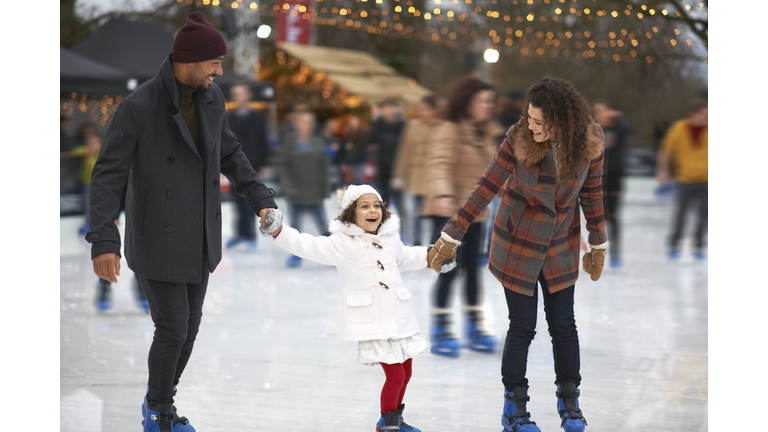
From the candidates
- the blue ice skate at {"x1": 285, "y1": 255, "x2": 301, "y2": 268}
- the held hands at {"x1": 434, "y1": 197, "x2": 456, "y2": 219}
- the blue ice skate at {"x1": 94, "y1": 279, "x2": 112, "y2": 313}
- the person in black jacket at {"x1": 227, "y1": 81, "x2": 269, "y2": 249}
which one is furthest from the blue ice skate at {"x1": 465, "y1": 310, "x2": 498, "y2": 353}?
the person in black jacket at {"x1": 227, "y1": 81, "x2": 269, "y2": 249}

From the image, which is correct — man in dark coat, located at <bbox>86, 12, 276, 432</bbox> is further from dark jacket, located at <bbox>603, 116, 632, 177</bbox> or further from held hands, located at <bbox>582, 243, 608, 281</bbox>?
dark jacket, located at <bbox>603, 116, 632, 177</bbox>

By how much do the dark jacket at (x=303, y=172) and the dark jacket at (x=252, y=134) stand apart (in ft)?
1.04

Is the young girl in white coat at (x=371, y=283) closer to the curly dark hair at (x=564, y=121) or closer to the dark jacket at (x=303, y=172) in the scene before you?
the curly dark hair at (x=564, y=121)

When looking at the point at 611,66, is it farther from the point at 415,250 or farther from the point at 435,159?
the point at 415,250

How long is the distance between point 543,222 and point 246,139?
464 centimetres

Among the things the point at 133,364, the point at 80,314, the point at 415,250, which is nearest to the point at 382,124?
the point at 80,314

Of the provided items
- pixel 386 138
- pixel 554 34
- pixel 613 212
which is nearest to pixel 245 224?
pixel 386 138

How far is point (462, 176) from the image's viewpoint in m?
3.47

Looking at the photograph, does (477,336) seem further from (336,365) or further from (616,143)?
(616,143)

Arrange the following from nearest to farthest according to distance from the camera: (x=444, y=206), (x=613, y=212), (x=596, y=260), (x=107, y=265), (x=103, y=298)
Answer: (x=107, y=265) < (x=596, y=260) < (x=444, y=206) < (x=103, y=298) < (x=613, y=212)

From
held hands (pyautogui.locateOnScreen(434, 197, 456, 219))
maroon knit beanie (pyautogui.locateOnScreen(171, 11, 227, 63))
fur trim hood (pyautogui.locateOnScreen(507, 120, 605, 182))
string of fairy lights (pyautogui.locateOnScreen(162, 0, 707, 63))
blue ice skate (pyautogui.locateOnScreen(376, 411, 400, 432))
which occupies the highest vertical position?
string of fairy lights (pyautogui.locateOnScreen(162, 0, 707, 63))

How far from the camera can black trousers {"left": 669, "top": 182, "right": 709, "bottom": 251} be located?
6090 mm

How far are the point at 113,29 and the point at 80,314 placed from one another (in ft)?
25.9

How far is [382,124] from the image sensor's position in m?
6.91
